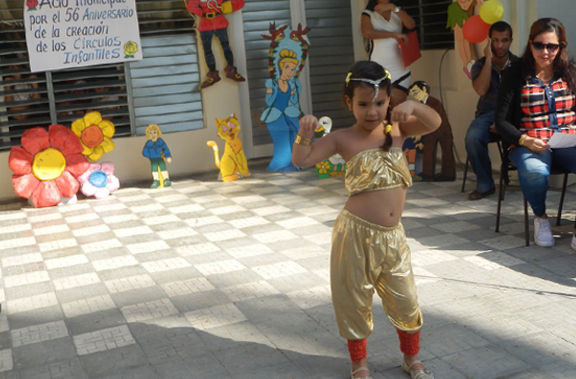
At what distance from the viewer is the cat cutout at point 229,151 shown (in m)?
7.90

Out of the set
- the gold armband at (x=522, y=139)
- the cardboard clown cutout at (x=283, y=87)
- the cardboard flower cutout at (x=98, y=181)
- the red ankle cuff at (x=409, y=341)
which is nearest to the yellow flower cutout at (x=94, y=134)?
the cardboard flower cutout at (x=98, y=181)

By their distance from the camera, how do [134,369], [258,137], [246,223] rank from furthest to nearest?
[258,137], [246,223], [134,369]

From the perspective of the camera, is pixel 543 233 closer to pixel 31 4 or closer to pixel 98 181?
pixel 98 181

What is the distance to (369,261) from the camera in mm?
3080

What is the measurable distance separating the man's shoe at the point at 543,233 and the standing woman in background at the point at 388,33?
9.33 ft

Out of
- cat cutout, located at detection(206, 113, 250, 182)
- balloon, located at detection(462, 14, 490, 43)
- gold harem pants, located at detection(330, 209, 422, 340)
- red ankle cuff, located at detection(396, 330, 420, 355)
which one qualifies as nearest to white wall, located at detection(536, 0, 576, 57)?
balloon, located at detection(462, 14, 490, 43)

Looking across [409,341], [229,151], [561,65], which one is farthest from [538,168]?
[229,151]

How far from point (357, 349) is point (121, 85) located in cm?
581

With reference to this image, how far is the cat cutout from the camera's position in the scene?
7.90 m

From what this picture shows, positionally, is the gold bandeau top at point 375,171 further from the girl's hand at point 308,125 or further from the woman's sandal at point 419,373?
the woman's sandal at point 419,373

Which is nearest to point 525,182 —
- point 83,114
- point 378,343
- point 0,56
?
point 378,343

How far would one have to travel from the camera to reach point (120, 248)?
18.5ft

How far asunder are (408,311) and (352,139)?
0.77 meters

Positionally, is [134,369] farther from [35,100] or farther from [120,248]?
[35,100]
